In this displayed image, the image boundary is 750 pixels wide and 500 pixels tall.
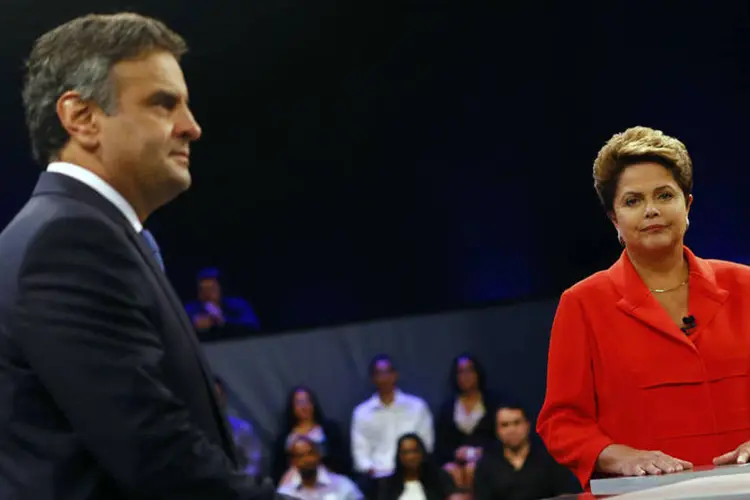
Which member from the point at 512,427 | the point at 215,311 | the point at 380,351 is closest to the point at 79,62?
the point at 512,427

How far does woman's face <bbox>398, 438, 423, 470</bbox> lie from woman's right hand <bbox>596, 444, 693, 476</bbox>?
397 centimetres

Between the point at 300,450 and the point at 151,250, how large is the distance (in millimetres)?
A: 4832

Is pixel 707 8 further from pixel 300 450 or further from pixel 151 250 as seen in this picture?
pixel 151 250

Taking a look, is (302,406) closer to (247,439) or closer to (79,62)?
(247,439)

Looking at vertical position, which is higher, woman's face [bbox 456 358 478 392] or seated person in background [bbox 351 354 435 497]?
woman's face [bbox 456 358 478 392]

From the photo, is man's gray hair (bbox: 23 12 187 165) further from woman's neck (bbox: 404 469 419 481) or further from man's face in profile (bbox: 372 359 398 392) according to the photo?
man's face in profile (bbox: 372 359 398 392)

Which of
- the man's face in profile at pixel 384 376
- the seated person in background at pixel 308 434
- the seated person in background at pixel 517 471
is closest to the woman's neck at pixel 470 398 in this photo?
the seated person in background at pixel 517 471

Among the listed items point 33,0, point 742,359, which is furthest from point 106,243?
point 33,0

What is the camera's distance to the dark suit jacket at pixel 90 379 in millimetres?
1208

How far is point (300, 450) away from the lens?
6.11 m

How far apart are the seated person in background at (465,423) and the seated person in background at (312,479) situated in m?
0.53

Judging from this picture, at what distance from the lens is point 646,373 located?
2.04 metres

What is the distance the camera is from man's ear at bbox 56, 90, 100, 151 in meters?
1.40

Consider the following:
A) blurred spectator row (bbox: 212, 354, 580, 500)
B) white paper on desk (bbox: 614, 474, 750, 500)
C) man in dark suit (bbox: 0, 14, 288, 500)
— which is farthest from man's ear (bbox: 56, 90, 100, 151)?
blurred spectator row (bbox: 212, 354, 580, 500)
